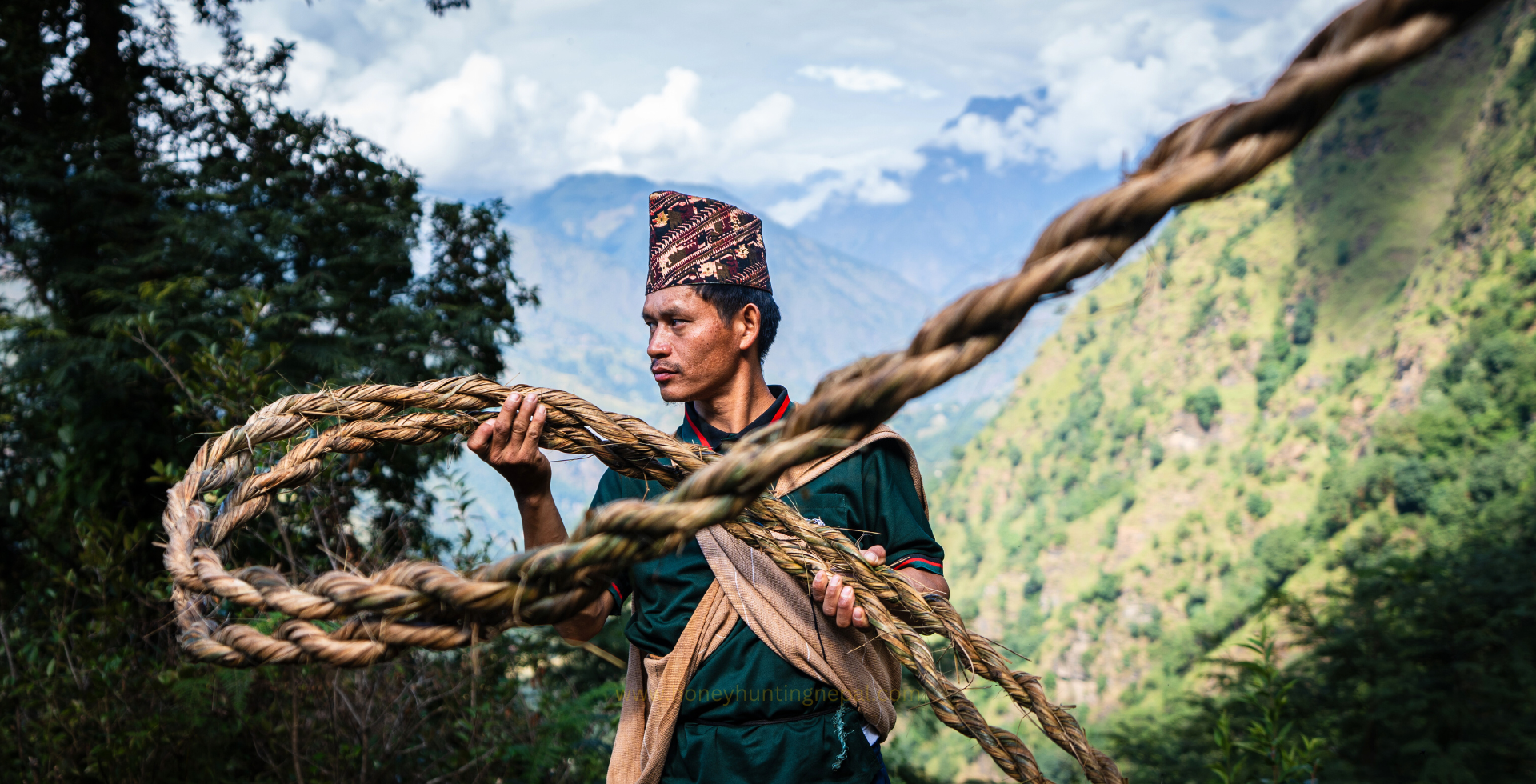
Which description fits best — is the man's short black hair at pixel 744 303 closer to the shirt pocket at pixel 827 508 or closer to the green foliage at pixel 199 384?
the shirt pocket at pixel 827 508

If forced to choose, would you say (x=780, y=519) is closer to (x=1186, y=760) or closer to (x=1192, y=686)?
(x=1186, y=760)

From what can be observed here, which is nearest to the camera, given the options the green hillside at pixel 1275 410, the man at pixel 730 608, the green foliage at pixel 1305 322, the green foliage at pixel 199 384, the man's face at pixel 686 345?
the man at pixel 730 608

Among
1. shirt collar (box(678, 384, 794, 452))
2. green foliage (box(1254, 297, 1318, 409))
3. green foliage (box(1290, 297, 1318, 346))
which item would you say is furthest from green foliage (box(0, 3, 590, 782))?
green foliage (box(1290, 297, 1318, 346))

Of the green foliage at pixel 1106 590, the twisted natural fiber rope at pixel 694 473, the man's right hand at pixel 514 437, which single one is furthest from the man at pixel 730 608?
the green foliage at pixel 1106 590

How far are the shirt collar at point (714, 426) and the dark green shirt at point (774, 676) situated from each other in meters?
0.22

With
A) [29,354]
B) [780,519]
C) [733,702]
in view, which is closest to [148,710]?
[29,354]

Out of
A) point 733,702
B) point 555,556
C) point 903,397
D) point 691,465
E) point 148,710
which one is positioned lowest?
point 148,710

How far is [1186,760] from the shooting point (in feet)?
26.8

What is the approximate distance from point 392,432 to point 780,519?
0.82 meters

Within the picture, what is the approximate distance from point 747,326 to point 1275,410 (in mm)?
81868

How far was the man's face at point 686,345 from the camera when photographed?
90.1 inches

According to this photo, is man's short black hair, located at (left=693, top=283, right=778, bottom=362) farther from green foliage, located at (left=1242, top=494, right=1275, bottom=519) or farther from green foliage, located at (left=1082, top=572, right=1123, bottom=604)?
green foliage, located at (left=1082, top=572, right=1123, bottom=604)

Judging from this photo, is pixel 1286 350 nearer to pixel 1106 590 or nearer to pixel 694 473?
pixel 1106 590

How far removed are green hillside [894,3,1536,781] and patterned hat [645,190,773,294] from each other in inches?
1444
